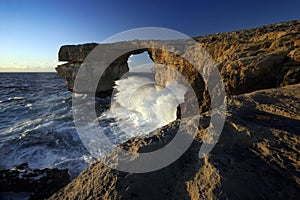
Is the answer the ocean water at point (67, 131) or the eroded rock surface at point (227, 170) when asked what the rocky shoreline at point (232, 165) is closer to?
the eroded rock surface at point (227, 170)

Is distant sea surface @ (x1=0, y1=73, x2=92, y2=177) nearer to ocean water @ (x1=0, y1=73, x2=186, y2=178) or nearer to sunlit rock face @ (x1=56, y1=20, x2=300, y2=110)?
ocean water @ (x1=0, y1=73, x2=186, y2=178)

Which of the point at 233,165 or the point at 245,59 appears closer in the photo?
the point at 233,165

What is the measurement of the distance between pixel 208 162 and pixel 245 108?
101cm

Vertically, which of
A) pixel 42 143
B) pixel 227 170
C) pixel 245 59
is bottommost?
pixel 42 143

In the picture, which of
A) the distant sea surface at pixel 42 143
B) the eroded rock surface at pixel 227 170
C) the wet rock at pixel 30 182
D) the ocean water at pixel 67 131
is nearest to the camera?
the eroded rock surface at pixel 227 170

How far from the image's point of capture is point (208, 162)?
152 cm

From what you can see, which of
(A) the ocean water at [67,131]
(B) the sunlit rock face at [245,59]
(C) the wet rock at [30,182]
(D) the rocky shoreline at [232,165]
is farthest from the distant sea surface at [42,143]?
(B) the sunlit rock face at [245,59]

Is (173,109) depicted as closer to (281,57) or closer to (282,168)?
(281,57)

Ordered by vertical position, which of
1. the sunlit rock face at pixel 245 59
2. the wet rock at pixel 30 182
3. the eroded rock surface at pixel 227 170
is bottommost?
the wet rock at pixel 30 182

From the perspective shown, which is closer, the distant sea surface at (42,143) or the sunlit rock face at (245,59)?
the sunlit rock face at (245,59)

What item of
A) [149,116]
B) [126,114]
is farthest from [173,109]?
[126,114]

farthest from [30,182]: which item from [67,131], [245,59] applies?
[245,59]

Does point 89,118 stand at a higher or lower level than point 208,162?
lower

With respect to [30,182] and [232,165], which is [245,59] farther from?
[30,182]
